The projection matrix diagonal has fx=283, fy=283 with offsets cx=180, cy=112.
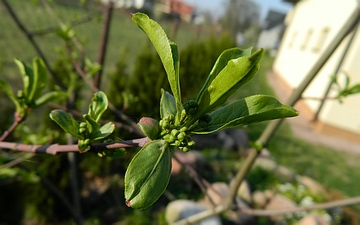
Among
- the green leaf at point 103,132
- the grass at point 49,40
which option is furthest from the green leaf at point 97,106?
the grass at point 49,40

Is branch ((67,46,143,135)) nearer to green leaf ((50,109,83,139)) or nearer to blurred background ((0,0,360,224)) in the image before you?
blurred background ((0,0,360,224))

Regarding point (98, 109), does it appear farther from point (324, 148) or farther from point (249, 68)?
point (324, 148)

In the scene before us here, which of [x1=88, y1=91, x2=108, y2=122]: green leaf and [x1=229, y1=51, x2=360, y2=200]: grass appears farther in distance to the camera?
[x1=229, y1=51, x2=360, y2=200]: grass

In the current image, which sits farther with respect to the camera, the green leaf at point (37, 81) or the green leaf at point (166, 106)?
the green leaf at point (37, 81)

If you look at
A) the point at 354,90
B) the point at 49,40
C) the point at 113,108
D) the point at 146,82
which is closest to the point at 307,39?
the point at 146,82

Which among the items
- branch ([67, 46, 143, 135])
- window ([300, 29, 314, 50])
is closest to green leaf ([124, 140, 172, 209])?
branch ([67, 46, 143, 135])

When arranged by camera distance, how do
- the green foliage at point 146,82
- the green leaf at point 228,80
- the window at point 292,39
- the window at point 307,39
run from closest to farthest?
the green leaf at point 228,80 < the green foliage at point 146,82 < the window at point 307,39 < the window at point 292,39

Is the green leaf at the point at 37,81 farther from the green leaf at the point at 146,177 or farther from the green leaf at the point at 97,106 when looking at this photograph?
the green leaf at the point at 146,177
